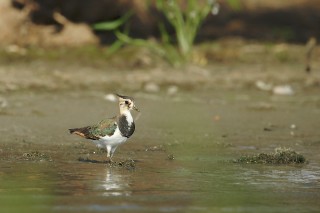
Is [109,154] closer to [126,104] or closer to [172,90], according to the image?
[126,104]

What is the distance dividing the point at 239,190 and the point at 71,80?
7.52 metres

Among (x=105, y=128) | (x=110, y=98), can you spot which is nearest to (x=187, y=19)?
(x=110, y=98)

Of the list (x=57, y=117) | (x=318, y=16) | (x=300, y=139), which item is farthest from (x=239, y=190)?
(x=318, y=16)

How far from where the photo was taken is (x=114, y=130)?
31.4 ft

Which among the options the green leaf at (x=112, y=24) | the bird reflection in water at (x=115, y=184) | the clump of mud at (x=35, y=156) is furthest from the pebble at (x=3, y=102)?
the bird reflection in water at (x=115, y=184)

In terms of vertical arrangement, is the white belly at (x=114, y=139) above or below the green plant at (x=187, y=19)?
below

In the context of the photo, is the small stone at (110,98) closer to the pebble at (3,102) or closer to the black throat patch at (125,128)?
the pebble at (3,102)

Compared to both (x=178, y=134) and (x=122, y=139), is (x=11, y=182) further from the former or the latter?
(x=178, y=134)

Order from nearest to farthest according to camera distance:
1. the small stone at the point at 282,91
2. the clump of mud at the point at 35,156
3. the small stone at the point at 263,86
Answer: the clump of mud at the point at 35,156 → the small stone at the point at 282,91 → the small stone at the point at 263,86

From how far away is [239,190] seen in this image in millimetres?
8234

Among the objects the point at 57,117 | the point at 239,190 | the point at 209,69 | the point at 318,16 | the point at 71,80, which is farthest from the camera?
the point at 318,16

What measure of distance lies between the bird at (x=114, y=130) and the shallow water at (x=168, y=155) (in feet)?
0.77

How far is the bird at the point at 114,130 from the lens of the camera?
9547 millimetres

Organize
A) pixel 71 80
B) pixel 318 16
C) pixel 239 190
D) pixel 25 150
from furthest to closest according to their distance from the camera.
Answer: pixel 318 16 → pixel 71 80 → pixel 25 150 → pixel 239 190
